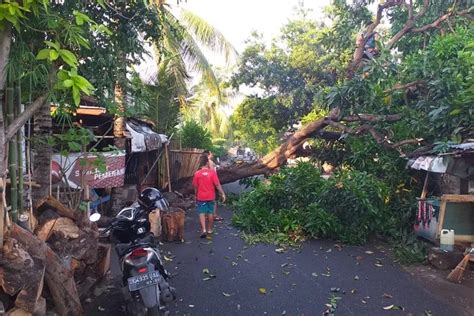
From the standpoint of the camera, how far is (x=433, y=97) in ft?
25.5

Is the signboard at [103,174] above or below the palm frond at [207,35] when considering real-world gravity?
below

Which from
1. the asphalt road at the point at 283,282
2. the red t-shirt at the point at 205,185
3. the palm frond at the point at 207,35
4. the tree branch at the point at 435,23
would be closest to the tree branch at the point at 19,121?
the asphalt road at the point at 283,282

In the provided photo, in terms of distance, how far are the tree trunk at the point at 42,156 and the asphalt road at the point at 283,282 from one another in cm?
138

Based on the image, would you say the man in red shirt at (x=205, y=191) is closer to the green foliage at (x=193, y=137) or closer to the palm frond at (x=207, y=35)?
the palm frond at (x=207, y=35)

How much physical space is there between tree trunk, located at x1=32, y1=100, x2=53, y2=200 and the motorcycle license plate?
1.65 m

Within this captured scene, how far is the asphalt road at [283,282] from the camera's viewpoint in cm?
466

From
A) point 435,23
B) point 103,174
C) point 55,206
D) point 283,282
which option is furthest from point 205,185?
point 435,23

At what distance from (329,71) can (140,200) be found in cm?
1241

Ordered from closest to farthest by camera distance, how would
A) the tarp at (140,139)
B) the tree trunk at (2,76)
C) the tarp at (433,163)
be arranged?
the tree trunk at (2,76)
the tarp at (433,163)
the tarp at (140,139)

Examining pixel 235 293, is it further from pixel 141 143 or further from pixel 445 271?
pixel 141 143

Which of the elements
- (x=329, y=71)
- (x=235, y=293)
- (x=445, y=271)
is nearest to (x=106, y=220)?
(x=235, y=293)

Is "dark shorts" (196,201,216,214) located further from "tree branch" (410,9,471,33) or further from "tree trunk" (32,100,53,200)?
"tree branch" (410,9,471,33)

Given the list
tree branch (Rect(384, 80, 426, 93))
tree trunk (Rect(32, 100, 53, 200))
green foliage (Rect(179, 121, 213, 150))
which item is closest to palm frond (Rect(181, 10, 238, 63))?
green foliage (Rect(179, 121, 213, 150))

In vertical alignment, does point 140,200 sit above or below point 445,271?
above
